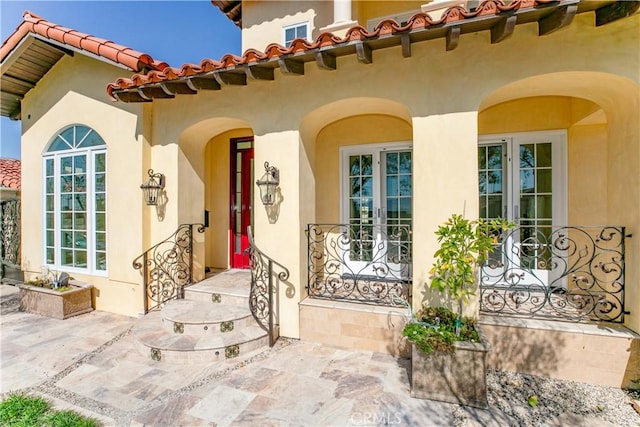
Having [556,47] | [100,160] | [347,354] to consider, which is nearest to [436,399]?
[347,354]

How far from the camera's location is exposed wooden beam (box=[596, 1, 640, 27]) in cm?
318

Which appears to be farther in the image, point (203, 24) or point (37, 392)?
point (203, 24)

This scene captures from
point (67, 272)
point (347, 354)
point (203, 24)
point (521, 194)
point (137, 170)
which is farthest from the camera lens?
point (203, 24)

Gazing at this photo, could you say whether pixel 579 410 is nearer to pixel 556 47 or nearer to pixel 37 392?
pixel 556 47

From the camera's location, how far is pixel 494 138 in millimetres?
5562

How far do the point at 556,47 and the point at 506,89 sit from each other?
0.66m

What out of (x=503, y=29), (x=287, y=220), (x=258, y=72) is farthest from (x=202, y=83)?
(x=503, y=29)

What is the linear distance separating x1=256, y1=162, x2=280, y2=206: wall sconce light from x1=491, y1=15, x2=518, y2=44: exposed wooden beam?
11.7 feet

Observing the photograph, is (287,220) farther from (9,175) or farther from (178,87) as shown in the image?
(9,175)

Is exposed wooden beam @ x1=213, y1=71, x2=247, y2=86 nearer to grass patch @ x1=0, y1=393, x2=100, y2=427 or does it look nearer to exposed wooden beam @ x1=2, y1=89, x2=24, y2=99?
grass patch @ x1=0, y1=393, x2=100, y2=427

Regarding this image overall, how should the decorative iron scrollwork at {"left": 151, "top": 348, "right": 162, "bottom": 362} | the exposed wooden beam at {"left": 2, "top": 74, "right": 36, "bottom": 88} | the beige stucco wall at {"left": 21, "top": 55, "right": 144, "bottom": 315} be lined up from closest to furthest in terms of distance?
the decorative iron scrollwork at {"left": 151, "top": 348, "right": 162, "bottom": 362}, the beige stucco wall at {"left": 21, "top": 55, "right": 144, "bottom": 315}, the exposed wooden beam at {"left": 2, "top": 74, "right": 36, "bottom": 88}

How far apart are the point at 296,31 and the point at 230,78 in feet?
10.8

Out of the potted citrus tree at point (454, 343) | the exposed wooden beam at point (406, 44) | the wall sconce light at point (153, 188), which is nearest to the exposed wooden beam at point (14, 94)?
the wall sconce light at point (153, 188)

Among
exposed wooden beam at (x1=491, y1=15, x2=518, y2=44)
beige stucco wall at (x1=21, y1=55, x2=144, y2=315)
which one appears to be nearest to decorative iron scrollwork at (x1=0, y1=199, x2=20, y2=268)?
beige stucco wall at (x1=21, y1=55, x2=144, y2=315)
